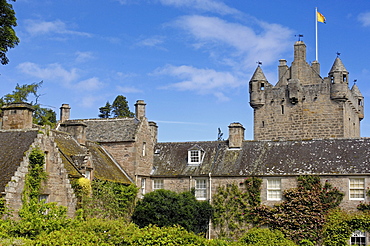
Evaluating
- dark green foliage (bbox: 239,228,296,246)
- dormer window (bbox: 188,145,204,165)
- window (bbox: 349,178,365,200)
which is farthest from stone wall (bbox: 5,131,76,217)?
window (bbox: 349,178,365,200)

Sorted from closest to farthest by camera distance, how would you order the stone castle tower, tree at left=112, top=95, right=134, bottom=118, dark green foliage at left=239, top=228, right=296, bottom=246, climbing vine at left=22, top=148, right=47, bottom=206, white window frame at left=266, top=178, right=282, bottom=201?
climbing vine at left=22, top=148, right=47, bottom=206, dark green foliage at left=239, top=228, right=296, bottom=246, white window frame at left=266, top=178, right=282, bottom=201, the stone castle tower, tree at left=112, top=95, right=134, bottom=118

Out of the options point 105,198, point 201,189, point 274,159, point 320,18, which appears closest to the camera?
point 105,198

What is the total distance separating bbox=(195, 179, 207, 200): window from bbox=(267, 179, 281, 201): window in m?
4.65

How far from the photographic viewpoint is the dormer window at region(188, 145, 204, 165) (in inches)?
1513

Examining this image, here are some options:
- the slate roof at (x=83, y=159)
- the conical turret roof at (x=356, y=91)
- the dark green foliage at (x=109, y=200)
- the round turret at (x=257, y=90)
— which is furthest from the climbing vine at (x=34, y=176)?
the conical turret roof at (x=356, y=91)

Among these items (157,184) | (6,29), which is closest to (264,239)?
(157,184)

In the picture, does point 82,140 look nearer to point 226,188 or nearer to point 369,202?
point 226,188

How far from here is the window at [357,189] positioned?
32750 millimetres

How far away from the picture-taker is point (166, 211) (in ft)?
107

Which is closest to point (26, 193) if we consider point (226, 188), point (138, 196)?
point (138, 196)

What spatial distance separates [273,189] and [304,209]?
8.26 ft

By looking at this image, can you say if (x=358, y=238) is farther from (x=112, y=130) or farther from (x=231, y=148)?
(x=112, y=130)

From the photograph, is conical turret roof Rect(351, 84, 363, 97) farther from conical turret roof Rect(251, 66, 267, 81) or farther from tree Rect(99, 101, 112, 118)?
tree Rect(99, 101, 112, 118)

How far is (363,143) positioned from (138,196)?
628 inches
